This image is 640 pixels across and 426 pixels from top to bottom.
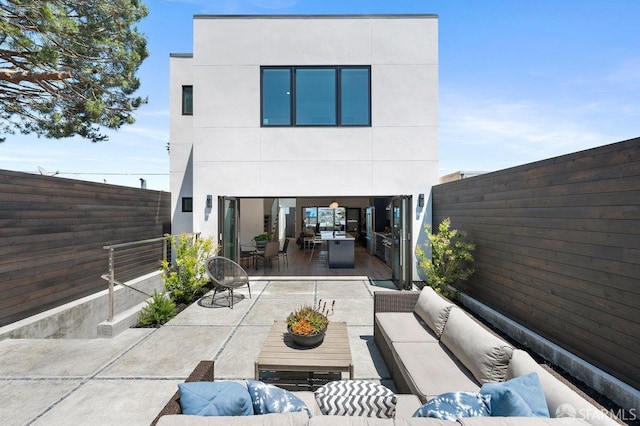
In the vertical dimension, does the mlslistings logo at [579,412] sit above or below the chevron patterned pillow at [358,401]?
above

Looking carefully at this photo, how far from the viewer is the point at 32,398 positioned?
2.73 metres

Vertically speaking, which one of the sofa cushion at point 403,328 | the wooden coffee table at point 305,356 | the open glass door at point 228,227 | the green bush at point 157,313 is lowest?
the green bush at point 157,313

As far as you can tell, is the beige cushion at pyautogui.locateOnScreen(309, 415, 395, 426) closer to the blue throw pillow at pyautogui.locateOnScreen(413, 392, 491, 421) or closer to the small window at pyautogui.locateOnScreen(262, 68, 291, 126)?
the blue throw pillow at pyautogui.locateOnScreen(413, 392, 491, 421)

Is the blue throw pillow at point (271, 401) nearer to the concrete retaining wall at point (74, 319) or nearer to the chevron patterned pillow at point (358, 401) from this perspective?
the chevron patterned pillow at point (358, 401)

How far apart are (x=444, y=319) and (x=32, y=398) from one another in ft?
13.4

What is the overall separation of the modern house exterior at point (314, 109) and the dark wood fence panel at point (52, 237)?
1.97 m

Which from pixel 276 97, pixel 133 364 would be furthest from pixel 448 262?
pixel 276 97

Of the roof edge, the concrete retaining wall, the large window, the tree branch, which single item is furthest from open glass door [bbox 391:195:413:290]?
the tree branch

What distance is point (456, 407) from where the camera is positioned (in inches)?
60.8

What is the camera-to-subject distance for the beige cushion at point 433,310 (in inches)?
123

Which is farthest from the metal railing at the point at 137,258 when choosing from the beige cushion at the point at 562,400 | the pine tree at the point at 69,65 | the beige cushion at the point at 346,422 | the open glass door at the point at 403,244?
the beige cushion at the point at 562,400

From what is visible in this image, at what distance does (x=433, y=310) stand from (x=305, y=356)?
1.55 meters

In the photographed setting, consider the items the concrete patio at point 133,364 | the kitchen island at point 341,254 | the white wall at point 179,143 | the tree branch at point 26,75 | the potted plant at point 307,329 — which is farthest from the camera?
the kitchen island at point 341,254

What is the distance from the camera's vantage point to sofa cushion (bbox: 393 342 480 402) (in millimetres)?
2203
